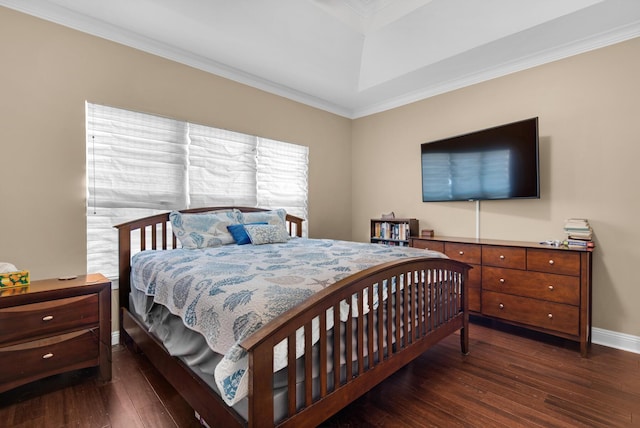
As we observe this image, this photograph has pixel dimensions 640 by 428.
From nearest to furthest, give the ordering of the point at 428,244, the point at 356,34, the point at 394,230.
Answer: the point at 356,34 → the point at 428,244 → the point at 394,230

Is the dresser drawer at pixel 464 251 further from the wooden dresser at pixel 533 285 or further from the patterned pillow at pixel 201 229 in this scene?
the patterned pillow at pixel 201 229

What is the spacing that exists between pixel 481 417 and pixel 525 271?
60.2 inches

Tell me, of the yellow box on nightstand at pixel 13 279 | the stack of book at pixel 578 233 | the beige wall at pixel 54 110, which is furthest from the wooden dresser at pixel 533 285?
the yellow box on nightstand at pixel 13 279

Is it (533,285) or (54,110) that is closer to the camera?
(54,110)

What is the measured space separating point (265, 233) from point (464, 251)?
1989 millimetres

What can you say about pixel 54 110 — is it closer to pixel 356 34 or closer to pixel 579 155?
pixel 356 34

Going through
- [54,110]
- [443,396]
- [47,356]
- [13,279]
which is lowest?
[443,396]

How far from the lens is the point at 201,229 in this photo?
2.82 metres

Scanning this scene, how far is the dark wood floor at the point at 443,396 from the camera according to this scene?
168 cm

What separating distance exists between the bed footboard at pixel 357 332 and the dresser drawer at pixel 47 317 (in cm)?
157

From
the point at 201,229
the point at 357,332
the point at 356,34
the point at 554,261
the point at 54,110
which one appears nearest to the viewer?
the point at 357,332

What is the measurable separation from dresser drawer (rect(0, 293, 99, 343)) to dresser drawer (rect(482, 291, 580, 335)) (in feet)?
10.6

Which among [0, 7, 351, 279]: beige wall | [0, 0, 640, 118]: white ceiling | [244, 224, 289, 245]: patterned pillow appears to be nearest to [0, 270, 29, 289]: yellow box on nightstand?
[0, 7, 351, 279]: beige wall

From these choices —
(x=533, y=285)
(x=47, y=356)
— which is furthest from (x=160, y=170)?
(x=533, y=285)
